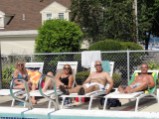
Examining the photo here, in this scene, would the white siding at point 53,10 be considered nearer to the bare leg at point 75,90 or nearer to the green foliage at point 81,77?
the green foliage at point 81,77

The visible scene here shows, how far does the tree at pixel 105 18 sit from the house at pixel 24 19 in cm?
574

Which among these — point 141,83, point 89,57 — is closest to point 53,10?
point 89,57

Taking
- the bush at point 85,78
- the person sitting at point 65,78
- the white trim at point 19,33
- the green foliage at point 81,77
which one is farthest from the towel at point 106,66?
the white trim at point 19,33

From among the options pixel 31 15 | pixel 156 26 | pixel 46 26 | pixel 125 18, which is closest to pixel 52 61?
pixel 46 26

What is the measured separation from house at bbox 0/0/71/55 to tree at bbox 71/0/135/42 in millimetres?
5738

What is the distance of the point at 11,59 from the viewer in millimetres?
17125

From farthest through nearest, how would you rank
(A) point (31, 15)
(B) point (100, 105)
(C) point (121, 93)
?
(A) point (31, 15) < (B) point (100, 105) < (C) point (121, 93)

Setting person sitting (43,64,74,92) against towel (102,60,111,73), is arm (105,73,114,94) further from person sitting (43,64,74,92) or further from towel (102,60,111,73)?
person sitting (43,64,74,92)

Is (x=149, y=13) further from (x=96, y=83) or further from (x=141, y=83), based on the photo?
(x=141, y=83)

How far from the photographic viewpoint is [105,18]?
24.2m

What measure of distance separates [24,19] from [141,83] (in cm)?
2319

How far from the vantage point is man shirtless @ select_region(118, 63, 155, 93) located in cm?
973

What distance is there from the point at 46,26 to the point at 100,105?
34.1ft

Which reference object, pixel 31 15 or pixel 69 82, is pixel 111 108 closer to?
pixel 69 82
